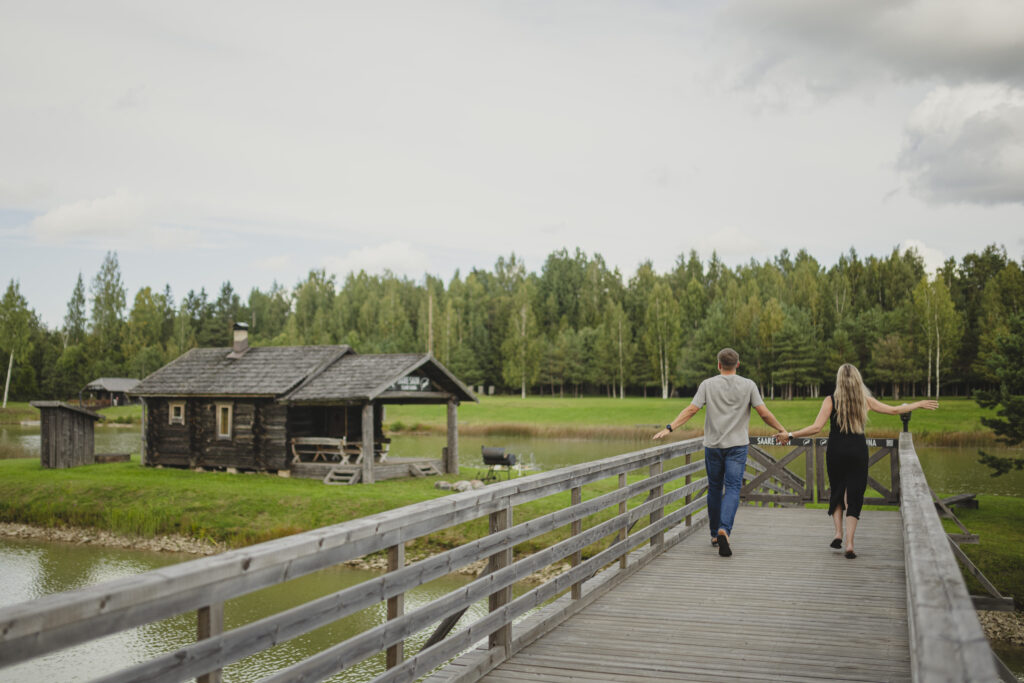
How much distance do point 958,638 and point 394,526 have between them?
8.51 feet

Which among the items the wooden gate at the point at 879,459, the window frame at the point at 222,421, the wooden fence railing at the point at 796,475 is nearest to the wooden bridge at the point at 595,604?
the wooden gate at the point at 879,459

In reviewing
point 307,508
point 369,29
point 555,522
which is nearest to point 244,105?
point 369,29

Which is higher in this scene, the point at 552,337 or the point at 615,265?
the point at 615,265

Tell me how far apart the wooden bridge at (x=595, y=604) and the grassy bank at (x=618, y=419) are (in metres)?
35.0

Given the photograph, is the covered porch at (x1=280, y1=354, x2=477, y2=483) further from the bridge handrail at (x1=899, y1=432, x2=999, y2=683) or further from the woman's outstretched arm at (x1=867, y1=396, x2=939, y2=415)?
the bridge handrail at (x1=899, y1=432, x2=999, y2=683)

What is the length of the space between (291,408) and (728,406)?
1913 cm

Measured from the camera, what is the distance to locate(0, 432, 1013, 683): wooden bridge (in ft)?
8.24

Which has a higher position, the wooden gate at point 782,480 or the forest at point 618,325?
the forest at point 618,325

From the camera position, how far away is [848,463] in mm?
8031

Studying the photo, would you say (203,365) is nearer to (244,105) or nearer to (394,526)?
(244,105)

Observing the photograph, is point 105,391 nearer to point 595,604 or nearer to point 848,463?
point 595,604

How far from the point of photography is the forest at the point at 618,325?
211 ft

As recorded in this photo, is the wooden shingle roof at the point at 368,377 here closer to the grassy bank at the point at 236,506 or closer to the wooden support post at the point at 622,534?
the grassy bank at the point at 236,506

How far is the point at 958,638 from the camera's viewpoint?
2.31 m
